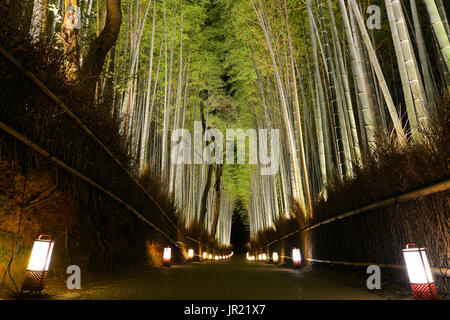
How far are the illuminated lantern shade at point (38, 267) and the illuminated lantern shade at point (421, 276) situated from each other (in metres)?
2.18

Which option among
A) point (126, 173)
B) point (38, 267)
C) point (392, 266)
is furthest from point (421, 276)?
point (126, 173)

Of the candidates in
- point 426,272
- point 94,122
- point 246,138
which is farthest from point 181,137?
point 426,272

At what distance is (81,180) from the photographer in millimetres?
2475

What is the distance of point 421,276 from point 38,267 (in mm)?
2238

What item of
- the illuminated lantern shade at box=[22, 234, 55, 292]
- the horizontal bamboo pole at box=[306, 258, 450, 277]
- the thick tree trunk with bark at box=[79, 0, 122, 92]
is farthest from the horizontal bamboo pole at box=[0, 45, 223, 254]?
the horizontal bamboo pole at box=[306, 258, 450, 277]

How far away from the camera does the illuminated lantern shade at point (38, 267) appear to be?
5.96ft

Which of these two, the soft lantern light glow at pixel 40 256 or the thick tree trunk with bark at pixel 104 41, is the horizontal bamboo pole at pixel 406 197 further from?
the thick tree trunk with bark at pixel 104 41

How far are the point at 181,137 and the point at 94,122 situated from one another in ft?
23.6

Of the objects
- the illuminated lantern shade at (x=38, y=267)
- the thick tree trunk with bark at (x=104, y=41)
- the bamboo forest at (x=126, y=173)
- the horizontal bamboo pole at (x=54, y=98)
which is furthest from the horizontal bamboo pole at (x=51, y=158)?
the thick tree trunk with bark at (x=104, y=41)

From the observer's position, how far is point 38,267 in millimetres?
1850

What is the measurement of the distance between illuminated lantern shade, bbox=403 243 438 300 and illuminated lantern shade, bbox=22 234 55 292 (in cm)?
218

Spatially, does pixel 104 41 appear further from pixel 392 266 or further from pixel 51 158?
pixel 392 266
